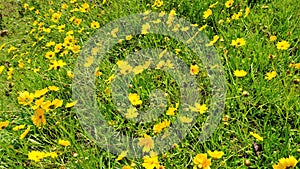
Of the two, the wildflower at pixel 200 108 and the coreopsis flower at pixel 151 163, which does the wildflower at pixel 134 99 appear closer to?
the wildflower at pixel 200 108

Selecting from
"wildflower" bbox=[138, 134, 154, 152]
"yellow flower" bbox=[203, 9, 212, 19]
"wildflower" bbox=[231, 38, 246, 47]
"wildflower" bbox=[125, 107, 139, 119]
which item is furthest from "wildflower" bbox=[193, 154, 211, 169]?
"yellow flower" bbox=[203, 9, 212, 19]

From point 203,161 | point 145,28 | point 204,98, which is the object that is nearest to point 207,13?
point 145,28

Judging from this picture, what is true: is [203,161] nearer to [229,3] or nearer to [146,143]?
[146,143]

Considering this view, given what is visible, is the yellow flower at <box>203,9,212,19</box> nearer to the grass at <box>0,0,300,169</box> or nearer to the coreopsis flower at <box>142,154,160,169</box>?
the grass at <box>0,0,300,169</box>

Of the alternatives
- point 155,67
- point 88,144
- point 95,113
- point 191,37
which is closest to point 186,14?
point 191,37

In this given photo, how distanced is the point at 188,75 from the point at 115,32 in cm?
91

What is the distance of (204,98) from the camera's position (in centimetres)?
170

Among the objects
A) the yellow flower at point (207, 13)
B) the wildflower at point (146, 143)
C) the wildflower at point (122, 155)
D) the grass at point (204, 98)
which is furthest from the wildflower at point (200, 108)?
the yellow flower at point (207, 13)

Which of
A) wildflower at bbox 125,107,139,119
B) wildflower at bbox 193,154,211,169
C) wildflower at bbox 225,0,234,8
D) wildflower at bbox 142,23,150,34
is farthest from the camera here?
wildflower at bbox 142,23,150,34

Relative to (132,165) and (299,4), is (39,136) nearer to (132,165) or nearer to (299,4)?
(132,165)

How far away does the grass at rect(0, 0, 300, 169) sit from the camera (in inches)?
55.5

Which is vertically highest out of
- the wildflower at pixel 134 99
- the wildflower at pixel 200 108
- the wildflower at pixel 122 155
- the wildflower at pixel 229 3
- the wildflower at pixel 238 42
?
the wildflower at pixel 229 3

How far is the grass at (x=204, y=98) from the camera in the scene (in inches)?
55.5

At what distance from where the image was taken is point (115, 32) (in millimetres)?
2523
